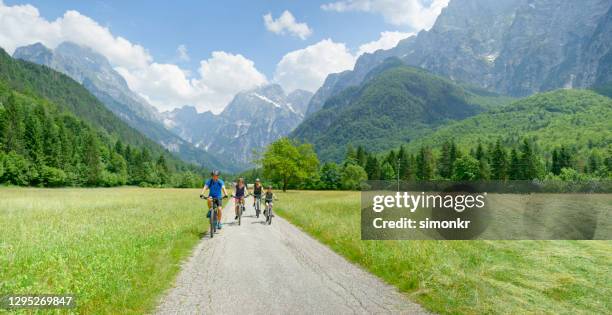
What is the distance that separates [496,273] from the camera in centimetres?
998

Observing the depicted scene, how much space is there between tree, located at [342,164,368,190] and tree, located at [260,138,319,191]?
24008 mm

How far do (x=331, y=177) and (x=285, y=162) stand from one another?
4075 cm

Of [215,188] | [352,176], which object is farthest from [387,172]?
[215,188]

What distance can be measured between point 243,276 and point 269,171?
78042 mm

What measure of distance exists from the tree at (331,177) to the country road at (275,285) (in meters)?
Result: 108

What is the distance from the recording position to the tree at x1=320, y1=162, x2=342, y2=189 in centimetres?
12281

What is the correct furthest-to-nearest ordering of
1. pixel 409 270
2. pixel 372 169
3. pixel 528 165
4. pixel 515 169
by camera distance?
pixel 372 169, pixel 515 169, pixel 528 165, pixel 409 270

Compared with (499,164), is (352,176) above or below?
below

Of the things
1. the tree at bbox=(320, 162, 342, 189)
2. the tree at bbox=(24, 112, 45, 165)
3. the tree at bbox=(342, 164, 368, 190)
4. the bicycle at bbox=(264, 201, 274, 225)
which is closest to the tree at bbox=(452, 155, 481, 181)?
the tree at bbox=(342, 164, 368, 190)

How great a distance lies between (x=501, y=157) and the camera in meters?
98.4

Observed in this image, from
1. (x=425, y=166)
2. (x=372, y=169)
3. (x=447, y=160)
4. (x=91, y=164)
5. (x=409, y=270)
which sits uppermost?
(x=447, y=160)

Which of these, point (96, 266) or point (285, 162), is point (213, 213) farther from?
point (285, 162)

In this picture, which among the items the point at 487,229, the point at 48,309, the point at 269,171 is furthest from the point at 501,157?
the point at 48,309

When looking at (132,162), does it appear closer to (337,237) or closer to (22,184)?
(22,184)
